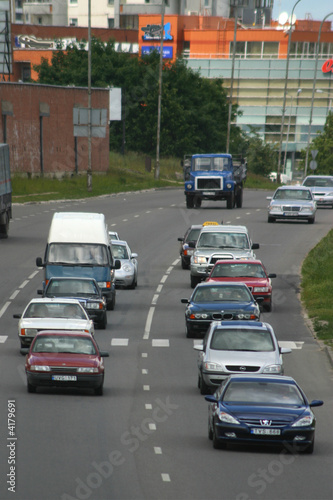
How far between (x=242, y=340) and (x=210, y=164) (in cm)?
3848

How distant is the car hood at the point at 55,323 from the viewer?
2402cm

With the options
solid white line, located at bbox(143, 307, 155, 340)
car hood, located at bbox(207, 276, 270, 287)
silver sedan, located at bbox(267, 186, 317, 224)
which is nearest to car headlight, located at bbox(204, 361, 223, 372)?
solid white line, located at bbox(143, 307, 155, 340)

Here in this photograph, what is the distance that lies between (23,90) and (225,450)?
6068 cm

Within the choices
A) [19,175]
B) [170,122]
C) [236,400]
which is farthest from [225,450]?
[170,122]

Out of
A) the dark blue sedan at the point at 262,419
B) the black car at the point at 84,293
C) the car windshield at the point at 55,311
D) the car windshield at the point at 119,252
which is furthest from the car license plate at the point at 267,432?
the car windshield at the point at 119,252

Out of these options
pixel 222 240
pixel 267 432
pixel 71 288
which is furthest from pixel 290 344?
pixel 267 432

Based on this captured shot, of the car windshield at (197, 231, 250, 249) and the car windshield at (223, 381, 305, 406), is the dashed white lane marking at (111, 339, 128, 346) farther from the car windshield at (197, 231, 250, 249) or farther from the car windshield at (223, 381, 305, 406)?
the car windshield at (223, 381, 305, 406)

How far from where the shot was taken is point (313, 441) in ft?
53.2

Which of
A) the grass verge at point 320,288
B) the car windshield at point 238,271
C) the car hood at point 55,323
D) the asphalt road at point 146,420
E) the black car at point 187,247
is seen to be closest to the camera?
the asphalt road at point 146,420

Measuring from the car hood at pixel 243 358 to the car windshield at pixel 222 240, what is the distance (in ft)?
54.7

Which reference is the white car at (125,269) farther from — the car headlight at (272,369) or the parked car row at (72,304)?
the car headlight at (272,369)

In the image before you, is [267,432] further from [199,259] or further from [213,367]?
[199,259]

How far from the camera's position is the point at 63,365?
20.5 metres

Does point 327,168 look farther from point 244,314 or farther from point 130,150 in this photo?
point 244,314
